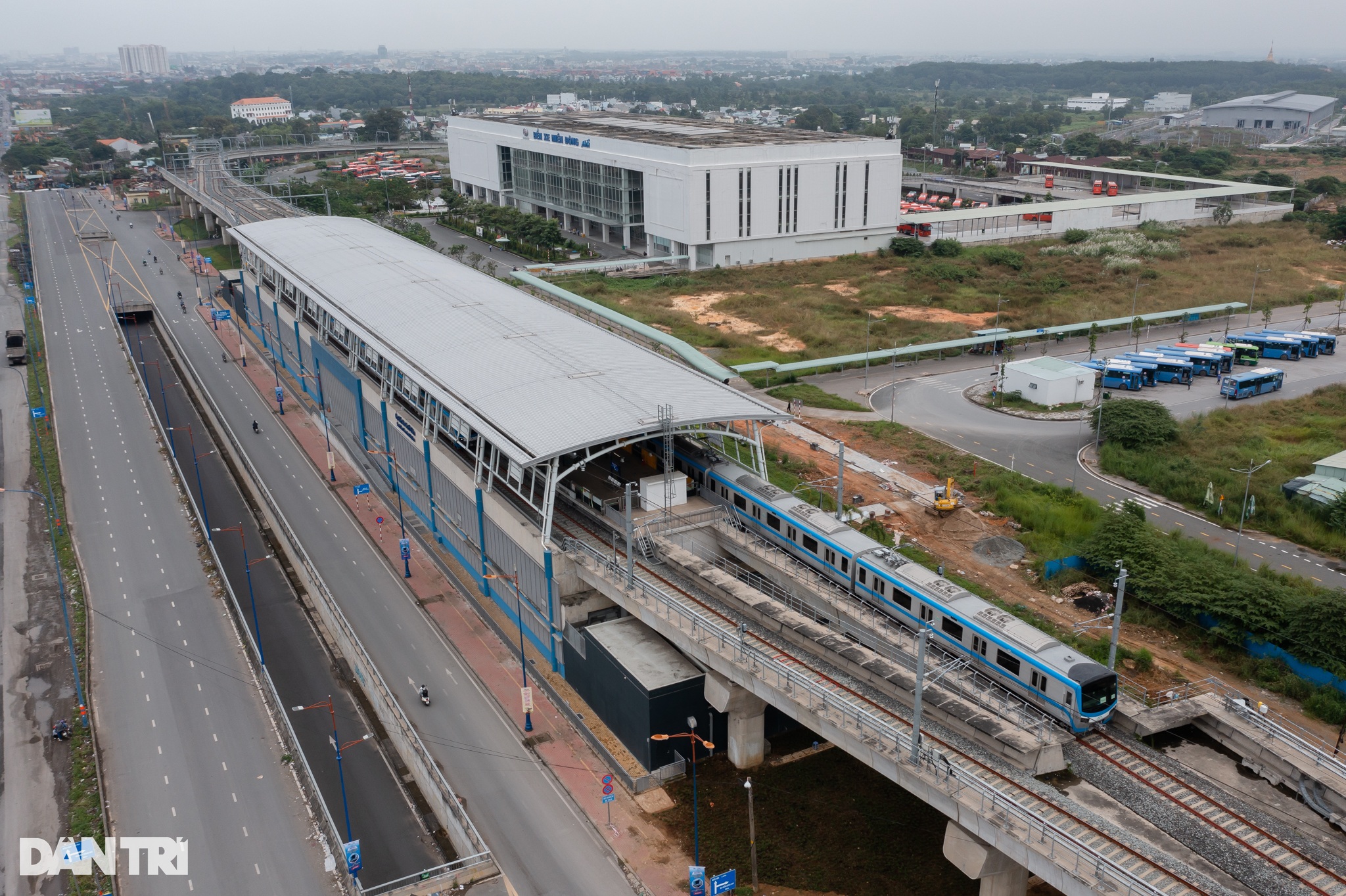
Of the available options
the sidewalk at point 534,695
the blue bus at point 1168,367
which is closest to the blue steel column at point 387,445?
the sidewalk at point 534,695

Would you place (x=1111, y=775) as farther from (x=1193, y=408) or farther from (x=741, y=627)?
(x=1193, y=408)

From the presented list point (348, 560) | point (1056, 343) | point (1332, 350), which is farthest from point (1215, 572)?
point (1332, 350)

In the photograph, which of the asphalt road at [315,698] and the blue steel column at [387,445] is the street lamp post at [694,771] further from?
the blue steel column at [387,445]

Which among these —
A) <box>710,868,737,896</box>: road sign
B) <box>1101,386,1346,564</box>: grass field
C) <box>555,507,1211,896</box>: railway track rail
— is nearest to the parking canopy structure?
<box>555,507,1211,896</box>: railway track rail

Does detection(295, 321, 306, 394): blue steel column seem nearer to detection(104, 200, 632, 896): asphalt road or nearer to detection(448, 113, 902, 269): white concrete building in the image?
detection(104, 200, 632, 896): asphalt road

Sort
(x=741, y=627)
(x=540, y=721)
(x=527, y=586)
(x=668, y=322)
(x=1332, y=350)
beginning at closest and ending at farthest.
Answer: (x=741, y=627), (x=540, y=721), (x=527, y=586), (x=1332, y=350), (x=668, y=322)

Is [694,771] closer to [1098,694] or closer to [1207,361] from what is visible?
[1098,694]
